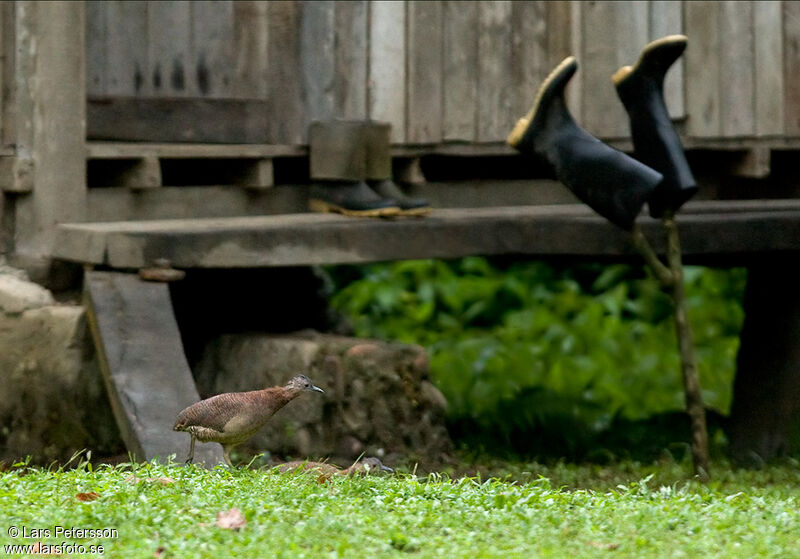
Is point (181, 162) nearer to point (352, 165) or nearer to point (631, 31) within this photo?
point (352, 165)

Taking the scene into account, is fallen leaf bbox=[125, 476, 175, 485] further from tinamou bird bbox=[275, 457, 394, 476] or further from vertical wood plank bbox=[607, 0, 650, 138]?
vertical wood plank bbox=[607, 0, 650, 138]

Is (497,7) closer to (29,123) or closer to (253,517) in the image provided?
(29,123)

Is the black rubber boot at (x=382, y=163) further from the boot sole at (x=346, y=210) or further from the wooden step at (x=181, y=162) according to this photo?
the wooden step at (x=181, y=162)

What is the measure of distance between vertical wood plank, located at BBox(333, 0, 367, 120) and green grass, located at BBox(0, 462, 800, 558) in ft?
9.43

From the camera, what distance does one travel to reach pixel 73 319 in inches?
241

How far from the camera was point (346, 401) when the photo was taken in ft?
21.6

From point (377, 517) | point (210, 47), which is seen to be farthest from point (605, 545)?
point (210, 47)

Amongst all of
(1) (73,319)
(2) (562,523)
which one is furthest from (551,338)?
(2) (562,523)

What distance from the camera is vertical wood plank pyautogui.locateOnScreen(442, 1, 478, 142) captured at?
288 inches

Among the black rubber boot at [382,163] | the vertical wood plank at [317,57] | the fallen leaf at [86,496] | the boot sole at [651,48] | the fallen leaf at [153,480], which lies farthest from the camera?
the vertical wood plank at [317,57]

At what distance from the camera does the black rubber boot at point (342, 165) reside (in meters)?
6.95

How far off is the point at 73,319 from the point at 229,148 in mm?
1258

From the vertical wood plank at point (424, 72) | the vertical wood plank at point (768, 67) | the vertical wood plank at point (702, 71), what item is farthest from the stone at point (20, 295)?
the vertical wood plank at point (768, 67)

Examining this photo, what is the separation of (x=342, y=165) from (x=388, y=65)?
635 mm
